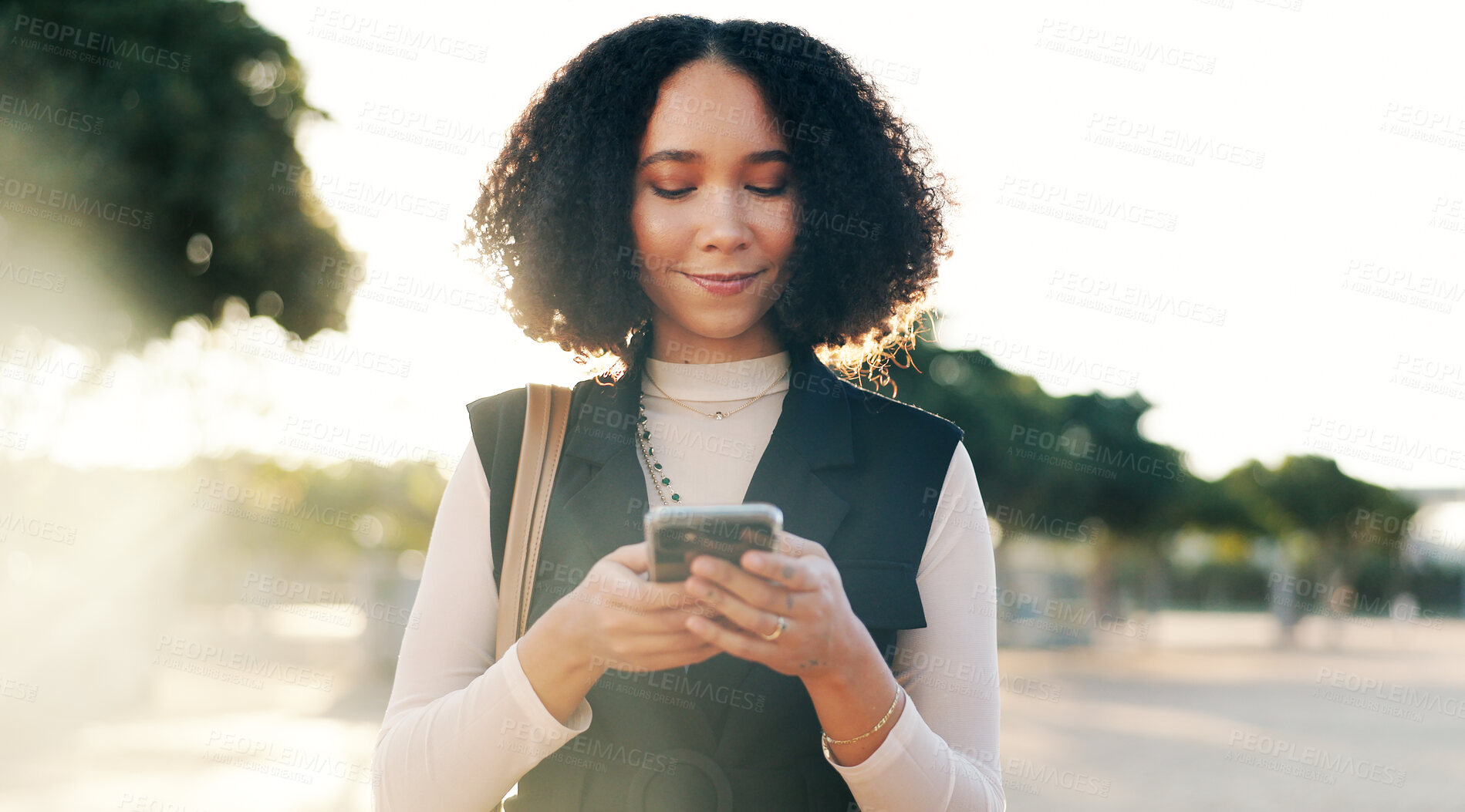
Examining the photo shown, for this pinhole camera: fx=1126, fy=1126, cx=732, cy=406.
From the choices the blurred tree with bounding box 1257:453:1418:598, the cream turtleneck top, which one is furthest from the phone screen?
the blurred tree with bounding box 1257:453:1418:598

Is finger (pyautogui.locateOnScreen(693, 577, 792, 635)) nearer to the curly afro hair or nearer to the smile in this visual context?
the smile

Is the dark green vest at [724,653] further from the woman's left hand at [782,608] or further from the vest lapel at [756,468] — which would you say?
the woman's left hand at [782,608]

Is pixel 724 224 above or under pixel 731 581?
above

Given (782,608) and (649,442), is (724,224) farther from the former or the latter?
(782,608)

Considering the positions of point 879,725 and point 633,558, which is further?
point 879,725

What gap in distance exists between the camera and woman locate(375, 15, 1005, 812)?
165cm

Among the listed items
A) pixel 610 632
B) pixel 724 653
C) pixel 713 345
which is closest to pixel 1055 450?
pixel 713 345

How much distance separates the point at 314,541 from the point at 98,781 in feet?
183

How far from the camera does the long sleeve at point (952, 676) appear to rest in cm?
171

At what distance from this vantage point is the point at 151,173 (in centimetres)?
1005

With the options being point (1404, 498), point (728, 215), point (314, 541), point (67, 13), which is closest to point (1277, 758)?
point (728, 215)

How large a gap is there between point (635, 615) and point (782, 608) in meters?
0.21

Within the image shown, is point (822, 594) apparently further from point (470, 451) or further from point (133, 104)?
point (133, 104)

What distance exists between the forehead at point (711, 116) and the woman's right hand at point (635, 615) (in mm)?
849
